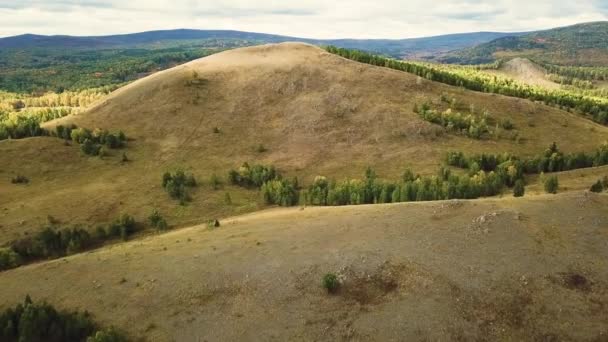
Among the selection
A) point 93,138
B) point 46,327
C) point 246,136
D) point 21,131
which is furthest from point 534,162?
point 21,131

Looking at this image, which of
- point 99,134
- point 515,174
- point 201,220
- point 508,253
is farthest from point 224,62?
point 508,253

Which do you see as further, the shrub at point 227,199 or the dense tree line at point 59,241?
the shrub at point 227,199

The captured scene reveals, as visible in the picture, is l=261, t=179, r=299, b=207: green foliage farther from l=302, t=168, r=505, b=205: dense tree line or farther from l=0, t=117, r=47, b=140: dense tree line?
l=0, t=117, r=47, b=140: dense tree line

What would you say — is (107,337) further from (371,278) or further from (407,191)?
(407,191)

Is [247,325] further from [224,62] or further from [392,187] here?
[224,62]

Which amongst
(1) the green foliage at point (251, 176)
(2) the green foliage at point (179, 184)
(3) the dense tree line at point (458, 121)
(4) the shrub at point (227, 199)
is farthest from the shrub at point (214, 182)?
(3) the dense tree line at point (458, 121)

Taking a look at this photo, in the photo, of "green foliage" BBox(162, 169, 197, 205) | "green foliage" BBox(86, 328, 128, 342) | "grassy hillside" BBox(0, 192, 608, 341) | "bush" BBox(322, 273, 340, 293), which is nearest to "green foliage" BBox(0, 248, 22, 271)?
"grassy hillside" BBox(0, 192, 608, 341)

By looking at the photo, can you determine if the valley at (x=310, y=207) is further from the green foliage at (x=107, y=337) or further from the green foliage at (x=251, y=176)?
the green foliage at (x=251, y=176)
